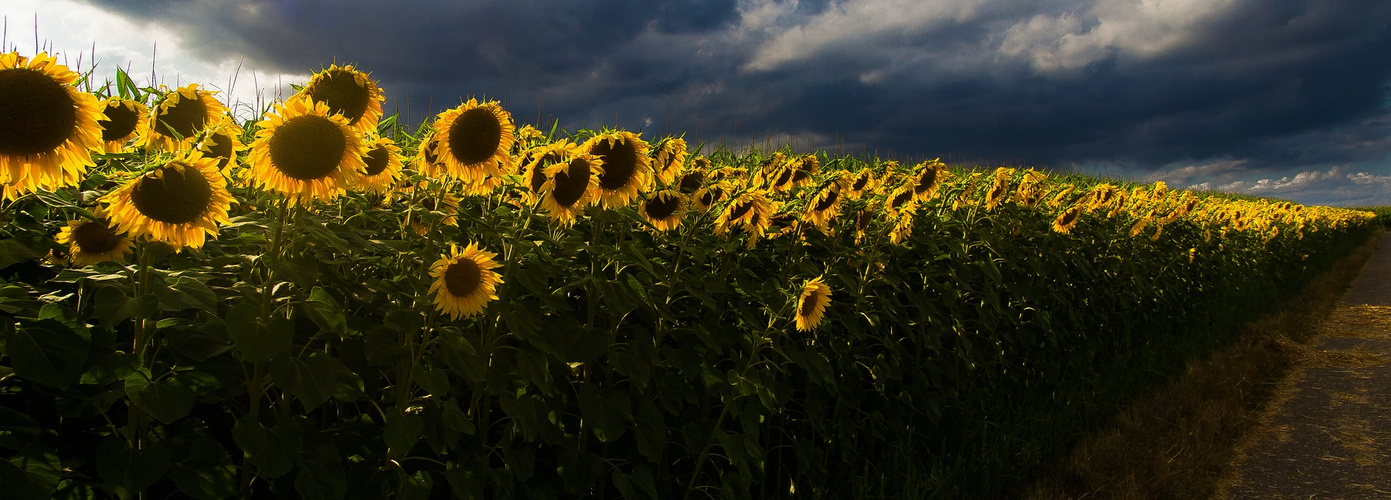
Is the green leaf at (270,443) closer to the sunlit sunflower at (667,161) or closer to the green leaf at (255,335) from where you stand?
the green leaf at (255,335)

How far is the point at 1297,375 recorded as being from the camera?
701 centimetres

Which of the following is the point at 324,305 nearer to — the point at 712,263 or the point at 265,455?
the point at 265,455

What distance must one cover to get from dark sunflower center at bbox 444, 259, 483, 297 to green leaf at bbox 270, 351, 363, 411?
0.98 ft

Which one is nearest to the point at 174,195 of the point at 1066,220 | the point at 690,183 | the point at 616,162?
the point at 616,162

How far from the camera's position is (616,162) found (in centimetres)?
233

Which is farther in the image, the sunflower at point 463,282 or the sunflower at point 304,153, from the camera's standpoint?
the sunflower at point 463,282

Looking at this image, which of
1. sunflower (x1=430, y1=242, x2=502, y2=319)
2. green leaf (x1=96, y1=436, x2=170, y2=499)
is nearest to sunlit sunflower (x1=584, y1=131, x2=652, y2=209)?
sunflower (x1=430, y1=242, x2=502, y2=319)

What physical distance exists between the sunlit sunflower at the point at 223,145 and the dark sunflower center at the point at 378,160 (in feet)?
0.93

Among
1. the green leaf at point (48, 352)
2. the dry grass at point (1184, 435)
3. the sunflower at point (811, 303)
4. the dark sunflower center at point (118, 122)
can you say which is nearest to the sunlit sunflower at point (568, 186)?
the sunflower at point (811, 303)

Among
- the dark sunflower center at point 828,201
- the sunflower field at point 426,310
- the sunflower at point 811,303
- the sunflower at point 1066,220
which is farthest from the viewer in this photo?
the sunflower at point 1066,220

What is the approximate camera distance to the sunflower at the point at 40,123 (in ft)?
4.88

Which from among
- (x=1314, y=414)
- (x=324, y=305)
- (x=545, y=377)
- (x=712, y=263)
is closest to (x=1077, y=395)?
(x=1314, y=414)

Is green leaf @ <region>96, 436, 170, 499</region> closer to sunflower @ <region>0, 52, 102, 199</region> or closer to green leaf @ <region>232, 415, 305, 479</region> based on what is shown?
green leaf @ <region>232, 415, 305, 479</region>

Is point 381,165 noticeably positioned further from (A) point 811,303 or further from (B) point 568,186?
(A) point 811,303
